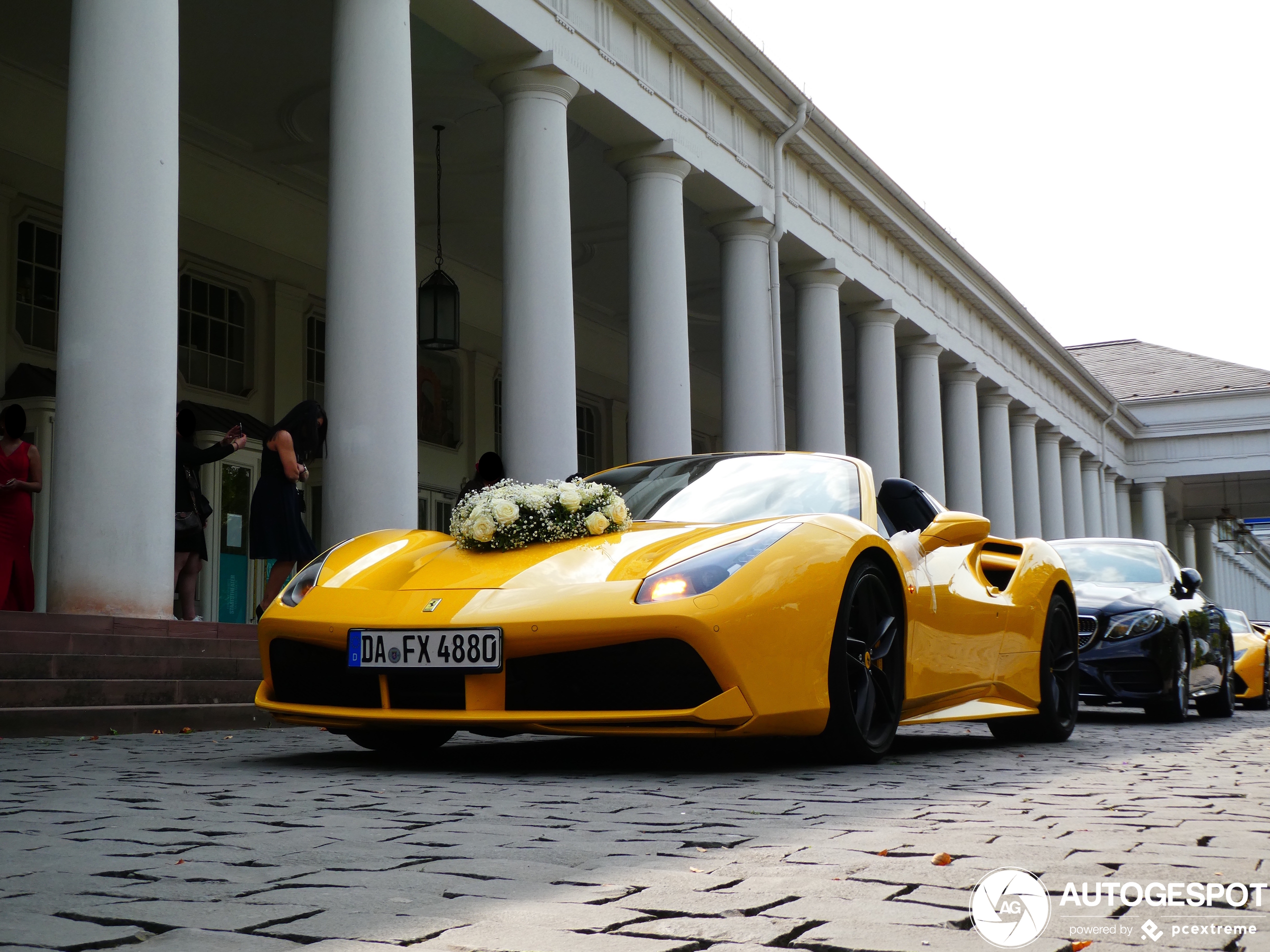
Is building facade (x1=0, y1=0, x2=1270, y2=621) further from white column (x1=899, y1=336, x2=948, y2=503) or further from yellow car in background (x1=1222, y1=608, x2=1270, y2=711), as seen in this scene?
yellow car in background (x1=1222, y1=608, x2=1270, y2=711)

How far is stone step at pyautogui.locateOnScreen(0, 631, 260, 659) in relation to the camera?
708cm

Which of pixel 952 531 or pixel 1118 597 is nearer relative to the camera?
pixel 952 531

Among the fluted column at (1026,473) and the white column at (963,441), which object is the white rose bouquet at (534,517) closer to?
the white column at (963,441)

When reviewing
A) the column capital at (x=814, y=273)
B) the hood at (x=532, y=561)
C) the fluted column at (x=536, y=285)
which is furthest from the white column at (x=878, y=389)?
the hood at (x=532, y=561)

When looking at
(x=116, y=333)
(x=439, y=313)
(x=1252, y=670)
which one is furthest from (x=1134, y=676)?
(x=439, y=313)

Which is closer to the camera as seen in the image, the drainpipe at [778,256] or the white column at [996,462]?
the drainpipe at [778,256]

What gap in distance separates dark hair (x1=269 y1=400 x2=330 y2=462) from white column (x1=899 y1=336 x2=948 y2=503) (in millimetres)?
16419

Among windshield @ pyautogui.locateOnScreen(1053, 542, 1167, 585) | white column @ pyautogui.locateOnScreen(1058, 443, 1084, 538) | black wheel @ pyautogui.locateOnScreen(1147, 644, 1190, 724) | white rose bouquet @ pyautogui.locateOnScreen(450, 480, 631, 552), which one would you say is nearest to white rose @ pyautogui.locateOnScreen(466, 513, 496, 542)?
white rose bouquet @ pyautogui.locateOnScreen(450, 480, 631, 552)

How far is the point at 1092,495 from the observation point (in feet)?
131

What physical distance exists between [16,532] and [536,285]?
5348 millimetres

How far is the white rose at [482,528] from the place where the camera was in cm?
529

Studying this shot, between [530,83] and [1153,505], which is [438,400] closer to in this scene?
[530,83]

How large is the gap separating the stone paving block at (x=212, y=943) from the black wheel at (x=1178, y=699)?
834 centimetres

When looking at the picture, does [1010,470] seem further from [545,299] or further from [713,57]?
[545,299]
